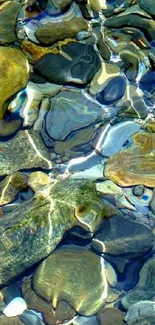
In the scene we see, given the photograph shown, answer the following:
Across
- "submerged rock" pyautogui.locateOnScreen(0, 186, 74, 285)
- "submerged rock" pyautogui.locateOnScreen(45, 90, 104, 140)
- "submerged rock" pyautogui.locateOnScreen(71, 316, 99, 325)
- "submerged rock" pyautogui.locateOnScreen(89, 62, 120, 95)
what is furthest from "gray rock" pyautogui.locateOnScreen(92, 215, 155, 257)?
"submerged rock" pyautogui.locateOnScreen(89, 62, 120, 95)

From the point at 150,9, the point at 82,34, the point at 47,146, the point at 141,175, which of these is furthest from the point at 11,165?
the point at 150,9

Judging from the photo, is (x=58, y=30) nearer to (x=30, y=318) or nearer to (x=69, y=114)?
(x=69, y=114)

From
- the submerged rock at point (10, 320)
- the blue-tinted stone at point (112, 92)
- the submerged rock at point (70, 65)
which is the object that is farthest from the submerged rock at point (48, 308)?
the submerged rock at point (70, 65)

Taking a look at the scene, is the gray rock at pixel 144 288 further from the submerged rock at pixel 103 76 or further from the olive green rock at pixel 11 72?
the olive green rock at pixel 11 72

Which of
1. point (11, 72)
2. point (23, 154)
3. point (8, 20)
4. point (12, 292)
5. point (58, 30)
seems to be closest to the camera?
point (12, 292)

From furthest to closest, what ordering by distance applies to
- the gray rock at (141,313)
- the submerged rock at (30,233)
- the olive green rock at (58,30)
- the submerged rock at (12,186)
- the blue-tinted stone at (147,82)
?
the olive green rock at (58,30) < the blue-tinted stone at (147,82) < the submerged rock at (12,186) < the submerged rock at (30,233) < the gray rock at (141,313)

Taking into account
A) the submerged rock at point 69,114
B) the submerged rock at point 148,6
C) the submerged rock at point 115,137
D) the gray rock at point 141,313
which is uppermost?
the submerged rock at point 148,6

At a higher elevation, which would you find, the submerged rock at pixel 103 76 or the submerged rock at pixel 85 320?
the submerged rock at pixel 103 76

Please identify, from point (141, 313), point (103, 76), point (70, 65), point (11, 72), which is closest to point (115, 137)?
point (103, 76)

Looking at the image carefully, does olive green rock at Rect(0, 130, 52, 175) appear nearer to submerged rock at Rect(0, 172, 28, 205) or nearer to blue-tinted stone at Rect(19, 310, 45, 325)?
submerged rock at Rect(0, 172, 28, 205)
